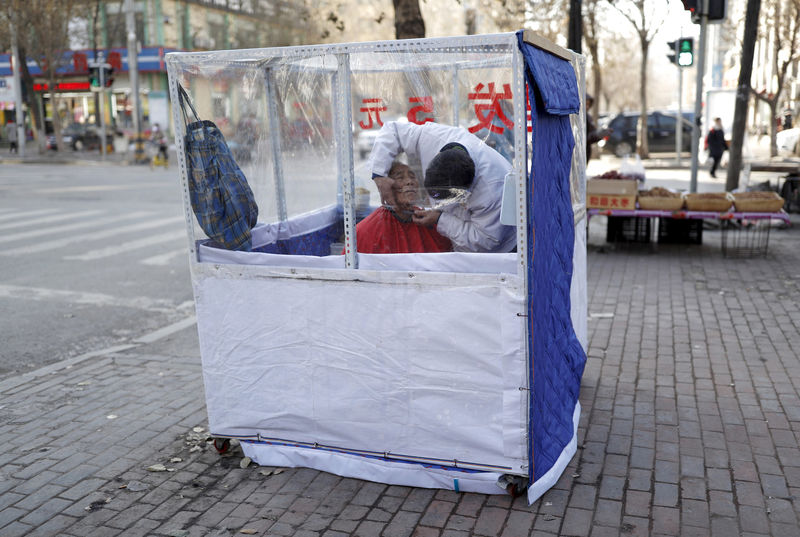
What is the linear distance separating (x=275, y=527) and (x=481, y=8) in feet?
89.7

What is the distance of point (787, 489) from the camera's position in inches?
143

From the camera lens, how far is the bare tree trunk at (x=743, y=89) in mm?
11539

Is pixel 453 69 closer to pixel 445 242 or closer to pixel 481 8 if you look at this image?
pixel 445 242

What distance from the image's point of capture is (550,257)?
3.65m

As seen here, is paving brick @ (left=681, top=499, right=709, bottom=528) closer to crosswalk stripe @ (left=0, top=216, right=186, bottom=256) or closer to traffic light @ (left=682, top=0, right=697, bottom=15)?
traffic light @ (left=682, top=0, right=697, bottom=15)

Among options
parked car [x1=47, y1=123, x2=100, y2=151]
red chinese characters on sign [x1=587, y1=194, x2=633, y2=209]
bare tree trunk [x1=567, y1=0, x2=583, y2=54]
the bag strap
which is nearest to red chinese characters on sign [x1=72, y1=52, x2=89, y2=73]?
parked car [x1=47, y1=123, x2=100, y2=151]

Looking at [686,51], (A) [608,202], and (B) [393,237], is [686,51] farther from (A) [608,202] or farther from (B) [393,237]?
(B) [393,237]

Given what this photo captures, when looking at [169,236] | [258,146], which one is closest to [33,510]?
[258,146]

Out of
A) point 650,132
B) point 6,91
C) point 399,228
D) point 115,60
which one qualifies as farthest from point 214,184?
point 115,60

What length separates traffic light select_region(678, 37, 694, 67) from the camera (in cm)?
1198

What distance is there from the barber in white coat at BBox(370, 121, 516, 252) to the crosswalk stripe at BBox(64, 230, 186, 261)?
7.46 m

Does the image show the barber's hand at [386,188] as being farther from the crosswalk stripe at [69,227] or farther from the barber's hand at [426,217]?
the crosswalk stripe at [69,227]

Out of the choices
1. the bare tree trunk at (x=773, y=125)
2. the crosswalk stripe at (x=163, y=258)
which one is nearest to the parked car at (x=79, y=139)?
the crosswalk stripe at (x=163, y=258)

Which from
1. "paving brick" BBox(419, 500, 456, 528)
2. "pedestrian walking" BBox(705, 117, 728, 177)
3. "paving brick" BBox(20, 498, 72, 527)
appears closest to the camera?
"paving brick" BBox(419, 500, 456, 528)
